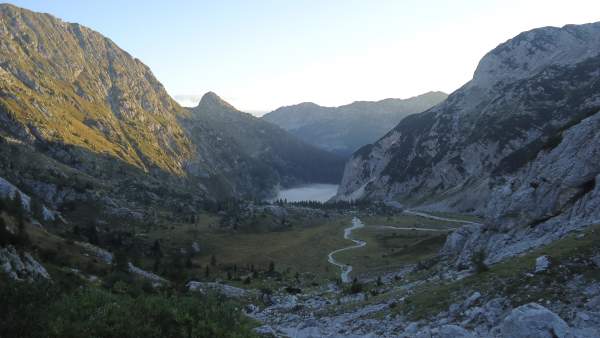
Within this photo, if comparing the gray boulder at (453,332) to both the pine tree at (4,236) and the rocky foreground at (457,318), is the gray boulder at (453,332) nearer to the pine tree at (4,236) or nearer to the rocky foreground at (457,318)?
the rocky foreground at (457,318)

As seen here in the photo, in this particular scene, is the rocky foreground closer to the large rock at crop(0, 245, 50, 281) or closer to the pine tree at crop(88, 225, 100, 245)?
the large rock at crop(0, 245, 50, 281)

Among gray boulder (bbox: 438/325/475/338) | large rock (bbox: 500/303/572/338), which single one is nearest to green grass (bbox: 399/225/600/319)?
large rock (bbox: 500/303/572/338)

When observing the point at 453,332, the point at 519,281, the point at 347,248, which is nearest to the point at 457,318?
the point at 453,332

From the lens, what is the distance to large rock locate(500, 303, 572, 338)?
18.5 meters

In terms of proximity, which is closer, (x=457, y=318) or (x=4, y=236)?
(x=457, y=318)

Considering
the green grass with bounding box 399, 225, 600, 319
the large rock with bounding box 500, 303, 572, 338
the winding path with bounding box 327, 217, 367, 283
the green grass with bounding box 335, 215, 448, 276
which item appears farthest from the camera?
the green grass with bounding box 335, 215, 448, 276

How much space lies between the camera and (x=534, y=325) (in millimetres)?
18906

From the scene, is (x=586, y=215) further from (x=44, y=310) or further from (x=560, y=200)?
(x=44, y=310)

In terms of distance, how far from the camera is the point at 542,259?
2681cm

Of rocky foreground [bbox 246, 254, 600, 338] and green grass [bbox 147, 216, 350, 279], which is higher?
rocky foreground [bbox 246, 254, 600, 338]

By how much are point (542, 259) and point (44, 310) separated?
86.0ft

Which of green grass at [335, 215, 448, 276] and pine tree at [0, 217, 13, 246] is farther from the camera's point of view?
green grass at [335, 215, 448, 276]

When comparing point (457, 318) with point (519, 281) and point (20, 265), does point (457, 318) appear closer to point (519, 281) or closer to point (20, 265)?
point (519, 281)

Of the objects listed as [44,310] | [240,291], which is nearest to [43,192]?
[240,291]
